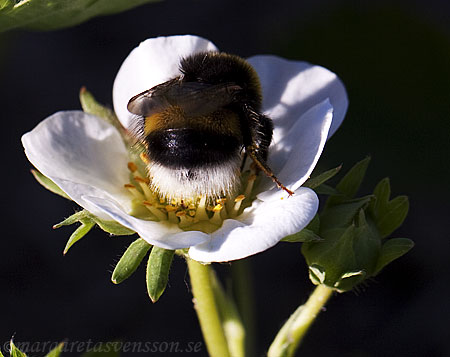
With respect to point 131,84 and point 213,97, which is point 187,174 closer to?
point 213,97

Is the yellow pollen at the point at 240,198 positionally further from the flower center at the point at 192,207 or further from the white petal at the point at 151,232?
the white petal at the point at 151,232

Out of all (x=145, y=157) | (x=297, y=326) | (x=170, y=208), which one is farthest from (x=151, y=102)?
(x=297, y=326)

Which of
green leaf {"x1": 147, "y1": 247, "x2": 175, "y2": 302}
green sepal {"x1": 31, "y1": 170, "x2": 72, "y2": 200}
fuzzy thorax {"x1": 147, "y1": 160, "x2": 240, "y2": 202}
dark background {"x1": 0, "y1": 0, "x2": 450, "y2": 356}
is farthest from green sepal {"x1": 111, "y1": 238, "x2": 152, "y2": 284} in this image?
dark background {"x1": 0, "y1": 0, "x2": 450, "y2": 356}

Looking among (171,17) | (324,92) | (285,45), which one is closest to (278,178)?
(324,92)

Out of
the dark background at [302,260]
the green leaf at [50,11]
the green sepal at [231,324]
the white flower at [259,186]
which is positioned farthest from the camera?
the dark background at [302,260]

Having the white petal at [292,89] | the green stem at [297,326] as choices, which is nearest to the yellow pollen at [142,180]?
the white petal at [292,89]

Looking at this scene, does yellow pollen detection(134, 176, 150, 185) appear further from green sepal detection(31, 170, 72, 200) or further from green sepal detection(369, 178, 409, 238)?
green sepal detection(369, 178, 409, 238)
